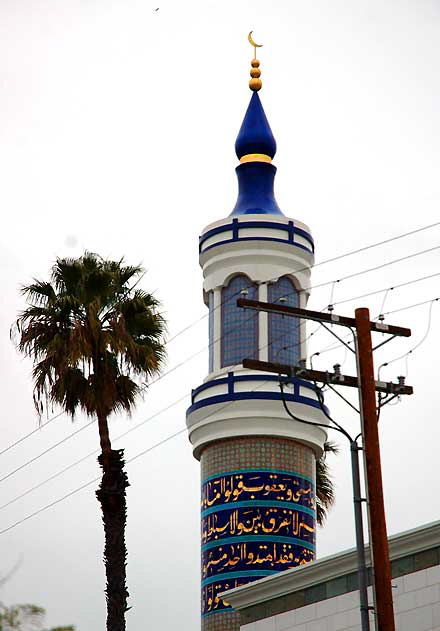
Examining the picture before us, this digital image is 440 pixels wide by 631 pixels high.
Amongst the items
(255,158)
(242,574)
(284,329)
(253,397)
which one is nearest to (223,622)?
(242,574)

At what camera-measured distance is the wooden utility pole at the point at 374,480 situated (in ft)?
79.8

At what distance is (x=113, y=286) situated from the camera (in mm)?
40062

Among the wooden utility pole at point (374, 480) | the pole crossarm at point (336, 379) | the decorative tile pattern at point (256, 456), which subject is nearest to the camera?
the wooden utility pole at point (374, 480)

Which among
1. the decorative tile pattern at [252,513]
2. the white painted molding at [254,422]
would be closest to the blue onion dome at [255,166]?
the white painted molding at [254,422]

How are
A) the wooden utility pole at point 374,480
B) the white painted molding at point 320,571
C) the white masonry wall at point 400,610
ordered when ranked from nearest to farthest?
1. the wooden utility pole at point 374,480
2. the white masonry wall at point 400,610
3. the white painted molding at point 320,571

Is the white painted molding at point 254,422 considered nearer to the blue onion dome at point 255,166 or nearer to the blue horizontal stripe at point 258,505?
the blue horizontal stripe at point 258,505

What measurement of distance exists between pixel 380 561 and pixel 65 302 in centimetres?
1680

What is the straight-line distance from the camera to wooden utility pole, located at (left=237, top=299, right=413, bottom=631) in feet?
80.3

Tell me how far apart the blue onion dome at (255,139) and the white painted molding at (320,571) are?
16760 mm

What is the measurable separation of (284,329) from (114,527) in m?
9.72

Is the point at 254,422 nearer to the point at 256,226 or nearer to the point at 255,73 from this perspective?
the point at 256,226

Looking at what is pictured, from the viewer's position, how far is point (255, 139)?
151ft

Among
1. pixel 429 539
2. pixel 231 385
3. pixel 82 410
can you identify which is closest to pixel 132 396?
pixel 82 410

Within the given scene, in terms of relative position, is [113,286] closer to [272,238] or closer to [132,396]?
[132,396]
